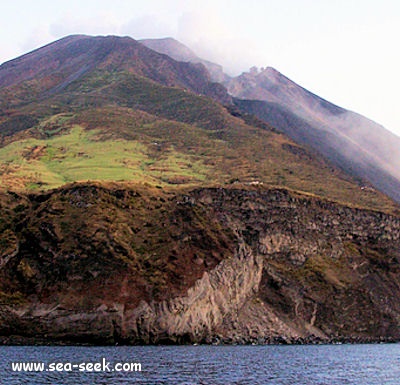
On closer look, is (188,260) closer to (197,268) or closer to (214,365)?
(197,268)

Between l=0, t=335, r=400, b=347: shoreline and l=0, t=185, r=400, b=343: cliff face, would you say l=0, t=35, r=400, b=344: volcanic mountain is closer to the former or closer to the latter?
l=0, t=185, r=400, b=343: cliff face

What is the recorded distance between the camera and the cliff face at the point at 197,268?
113438mm

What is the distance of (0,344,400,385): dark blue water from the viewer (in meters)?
68.4

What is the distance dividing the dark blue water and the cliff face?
9.84 meters

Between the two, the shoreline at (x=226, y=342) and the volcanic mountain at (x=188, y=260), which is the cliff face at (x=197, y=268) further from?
the shoreline at (x=226, y=342)

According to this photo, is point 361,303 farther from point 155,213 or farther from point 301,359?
point 301,359

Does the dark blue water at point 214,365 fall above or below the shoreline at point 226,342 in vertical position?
above

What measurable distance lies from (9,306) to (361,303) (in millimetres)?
72148

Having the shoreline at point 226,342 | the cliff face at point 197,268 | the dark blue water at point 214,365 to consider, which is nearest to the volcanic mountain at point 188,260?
the cliff face at point 197,268

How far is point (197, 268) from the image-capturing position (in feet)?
412

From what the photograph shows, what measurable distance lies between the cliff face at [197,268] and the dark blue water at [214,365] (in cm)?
984

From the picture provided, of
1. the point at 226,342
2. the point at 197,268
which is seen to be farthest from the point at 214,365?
the point at 197,268

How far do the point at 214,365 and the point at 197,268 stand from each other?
4436 cm

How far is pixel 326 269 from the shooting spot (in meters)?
153
